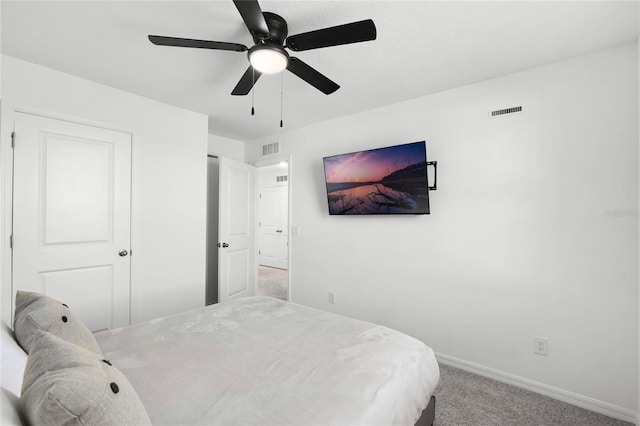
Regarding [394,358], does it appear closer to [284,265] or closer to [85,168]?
[85,168]

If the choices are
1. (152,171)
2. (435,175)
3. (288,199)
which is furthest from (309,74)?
(288,199)

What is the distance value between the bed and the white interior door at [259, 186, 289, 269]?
5390 millimetres

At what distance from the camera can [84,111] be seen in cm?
260

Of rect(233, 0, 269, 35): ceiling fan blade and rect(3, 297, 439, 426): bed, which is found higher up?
rect(233, 0, 269, 35): ceiling fan blade

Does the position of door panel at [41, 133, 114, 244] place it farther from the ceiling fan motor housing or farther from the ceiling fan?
the ceiling fan motor housing

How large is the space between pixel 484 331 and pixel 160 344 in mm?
2513

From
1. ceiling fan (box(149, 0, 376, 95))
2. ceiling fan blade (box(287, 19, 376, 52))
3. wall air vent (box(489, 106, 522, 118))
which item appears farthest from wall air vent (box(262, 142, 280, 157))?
wall air vent (box(489, 106, 522, 118))

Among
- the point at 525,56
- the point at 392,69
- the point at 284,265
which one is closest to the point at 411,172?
the point at 392,69

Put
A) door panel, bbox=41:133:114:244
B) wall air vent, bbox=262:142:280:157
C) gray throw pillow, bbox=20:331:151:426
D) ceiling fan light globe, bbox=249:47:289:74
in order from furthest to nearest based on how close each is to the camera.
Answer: wall air vent, bbox=262:142:280:157 → door panel, bbox=41:133:114:244 → ceiling fan light globe, bbox=249:47:289:74 → gray throw pillow, bbox=20:331:151:426

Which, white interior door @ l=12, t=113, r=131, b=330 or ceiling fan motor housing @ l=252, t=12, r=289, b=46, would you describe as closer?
ceiling fan motor housing @ l=252, t=12, r=289, b=46

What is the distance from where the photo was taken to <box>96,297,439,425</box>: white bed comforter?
1087mm

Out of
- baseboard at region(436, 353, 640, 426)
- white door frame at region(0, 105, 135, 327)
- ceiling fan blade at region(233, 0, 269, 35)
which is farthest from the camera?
white door frame at region(0, 105, 135, 327)

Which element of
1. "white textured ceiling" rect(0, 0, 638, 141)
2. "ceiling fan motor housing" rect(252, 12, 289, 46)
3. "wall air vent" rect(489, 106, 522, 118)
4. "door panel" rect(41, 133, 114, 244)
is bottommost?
"door panel" rect(41, 133, 114, 244)

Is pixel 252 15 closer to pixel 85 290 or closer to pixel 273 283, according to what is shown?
pixel 85 290
